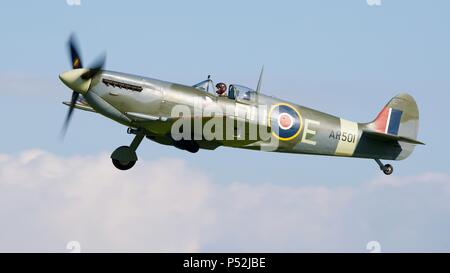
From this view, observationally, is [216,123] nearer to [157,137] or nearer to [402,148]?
[157,137]

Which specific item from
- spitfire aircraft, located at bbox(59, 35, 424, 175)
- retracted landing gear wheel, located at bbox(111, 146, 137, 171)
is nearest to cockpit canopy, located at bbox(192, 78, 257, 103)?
spitfire aircraft, located at bbox(59, 35, 424, 175)

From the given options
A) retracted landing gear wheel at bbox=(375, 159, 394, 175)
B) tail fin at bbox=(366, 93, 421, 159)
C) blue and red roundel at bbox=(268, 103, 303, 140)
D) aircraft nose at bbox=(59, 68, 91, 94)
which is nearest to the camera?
aircraft nose at bbox=(59, 68, 91, 94)

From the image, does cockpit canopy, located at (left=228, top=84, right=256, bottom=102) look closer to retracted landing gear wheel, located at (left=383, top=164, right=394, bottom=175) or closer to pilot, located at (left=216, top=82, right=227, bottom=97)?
pilot, located at (left=216, top=82, right=227, bottom=97)

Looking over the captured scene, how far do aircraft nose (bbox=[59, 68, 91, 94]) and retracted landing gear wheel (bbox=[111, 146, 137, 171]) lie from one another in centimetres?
184

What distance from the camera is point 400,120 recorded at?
895 inches

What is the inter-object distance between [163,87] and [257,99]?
2164 millimetres

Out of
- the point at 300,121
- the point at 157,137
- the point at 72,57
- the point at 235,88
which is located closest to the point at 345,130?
the point at 300,121

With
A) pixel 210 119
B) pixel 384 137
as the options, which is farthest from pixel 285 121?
pixel 384 137

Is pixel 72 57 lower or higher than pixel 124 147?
higher

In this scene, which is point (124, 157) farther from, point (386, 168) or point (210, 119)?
point (386, 168)

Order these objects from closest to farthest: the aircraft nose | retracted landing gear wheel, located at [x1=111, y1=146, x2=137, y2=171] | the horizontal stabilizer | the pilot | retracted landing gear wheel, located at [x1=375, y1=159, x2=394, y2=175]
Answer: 1. the aircraft nose
2. the pilot
3. retracted landing gear wheel, located at [x1=111, y1=146, x2=137, y2=171]
4. the horizontal stabilizer
5. retracted landing gear wheel, located at [x1=375, y1=159, x2=394, y2=175]

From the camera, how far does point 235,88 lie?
20.4 metres

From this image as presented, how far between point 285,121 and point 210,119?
2.14 m

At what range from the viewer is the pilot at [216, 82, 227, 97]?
20344 mm
